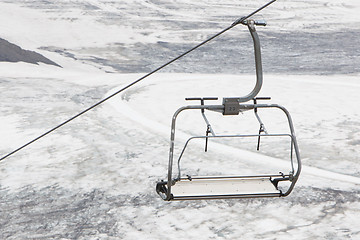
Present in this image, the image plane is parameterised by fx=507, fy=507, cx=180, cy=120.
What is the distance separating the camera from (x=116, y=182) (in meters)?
10.4

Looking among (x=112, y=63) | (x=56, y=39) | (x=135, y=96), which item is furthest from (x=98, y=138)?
(x=56, y=39)

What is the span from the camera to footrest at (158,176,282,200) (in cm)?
532

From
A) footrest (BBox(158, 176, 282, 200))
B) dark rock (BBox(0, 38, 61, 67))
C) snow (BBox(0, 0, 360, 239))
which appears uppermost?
footrest (BBox(158, 176, 282, 200))

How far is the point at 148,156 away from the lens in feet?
39.2

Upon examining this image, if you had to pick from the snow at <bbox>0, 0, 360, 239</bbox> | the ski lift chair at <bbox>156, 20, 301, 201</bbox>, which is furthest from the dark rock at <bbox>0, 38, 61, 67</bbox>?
the ski lift chair at <bbox>156, 20, 301, 201</bbox>

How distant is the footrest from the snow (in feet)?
8.92

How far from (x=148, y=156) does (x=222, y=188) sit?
6.51m

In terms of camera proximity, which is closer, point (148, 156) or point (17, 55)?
point (148, 156)

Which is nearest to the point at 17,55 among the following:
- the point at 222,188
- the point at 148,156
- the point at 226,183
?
the point at 148,156

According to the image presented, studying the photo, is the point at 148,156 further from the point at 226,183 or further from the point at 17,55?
the point at 17,55

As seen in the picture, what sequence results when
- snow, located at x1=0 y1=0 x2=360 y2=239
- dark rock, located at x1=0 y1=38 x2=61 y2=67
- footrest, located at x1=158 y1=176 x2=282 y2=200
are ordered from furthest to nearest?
dark rock, located at x1=0 y1=38 x2=61 y2=67 → snow, located at x1=0 y1=0 x2=360 y2=239 → footrest, located at x1=158 y1=176 x2=282 y2=200

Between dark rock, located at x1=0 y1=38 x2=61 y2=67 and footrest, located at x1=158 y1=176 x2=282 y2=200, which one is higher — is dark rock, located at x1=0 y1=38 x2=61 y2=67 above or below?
below

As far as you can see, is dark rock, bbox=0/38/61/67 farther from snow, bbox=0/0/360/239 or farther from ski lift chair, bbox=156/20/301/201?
ski lift chair, bbox=156/20/301/201

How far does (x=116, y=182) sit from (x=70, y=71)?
51.3 feet
